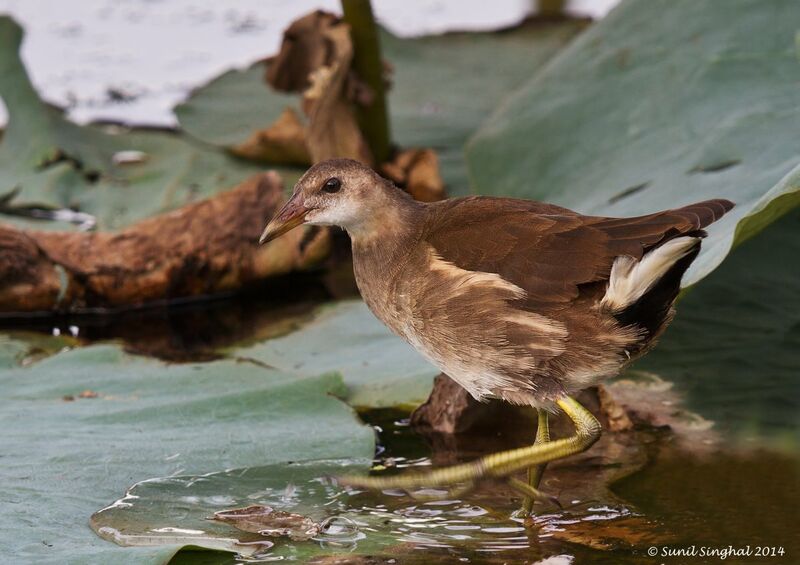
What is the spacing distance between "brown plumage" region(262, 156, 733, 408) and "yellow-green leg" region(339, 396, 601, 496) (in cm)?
8

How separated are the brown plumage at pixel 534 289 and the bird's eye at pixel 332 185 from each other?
0.69 feet

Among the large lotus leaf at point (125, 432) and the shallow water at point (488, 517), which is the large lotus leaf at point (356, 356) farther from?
the shallow water at point (488, 517)

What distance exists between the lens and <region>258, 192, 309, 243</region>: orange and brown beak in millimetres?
3268

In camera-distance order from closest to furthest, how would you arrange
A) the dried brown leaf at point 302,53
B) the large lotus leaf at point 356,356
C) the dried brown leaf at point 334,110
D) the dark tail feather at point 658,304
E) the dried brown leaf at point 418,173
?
the dark tail feather at point 658,304
the large lotus leaf at point 356,356
the dried brown leaf at point 334,110
the dried brown leaf at point 302,53
the dried brown leaf at point 418,173

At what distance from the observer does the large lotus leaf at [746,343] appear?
3.56 meters

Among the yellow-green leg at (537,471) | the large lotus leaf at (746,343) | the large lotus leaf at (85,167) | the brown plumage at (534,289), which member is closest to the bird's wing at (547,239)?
the brown plumage at (534,289)

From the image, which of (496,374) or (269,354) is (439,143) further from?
(496,374)

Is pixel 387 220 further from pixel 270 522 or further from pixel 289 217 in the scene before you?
pixel 270 522

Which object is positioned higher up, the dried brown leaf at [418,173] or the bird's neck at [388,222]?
the bird's neck at [388,222]

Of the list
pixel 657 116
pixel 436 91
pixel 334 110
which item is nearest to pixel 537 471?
pixel 657 116

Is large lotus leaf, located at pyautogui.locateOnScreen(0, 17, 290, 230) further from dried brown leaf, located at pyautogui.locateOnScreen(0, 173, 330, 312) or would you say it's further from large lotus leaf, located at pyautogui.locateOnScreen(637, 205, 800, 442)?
large lotus leaf, located at pyautogui.locateOnScreen(637, 205, 800, 442)

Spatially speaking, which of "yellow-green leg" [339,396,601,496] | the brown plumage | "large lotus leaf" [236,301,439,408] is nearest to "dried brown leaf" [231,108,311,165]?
"large lotus leaf" [236,301,439,408]

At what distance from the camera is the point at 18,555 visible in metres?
2.63

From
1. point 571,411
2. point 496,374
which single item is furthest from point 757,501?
point 496,374
